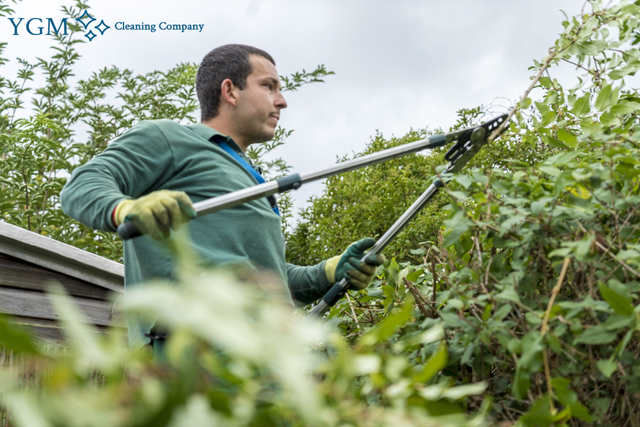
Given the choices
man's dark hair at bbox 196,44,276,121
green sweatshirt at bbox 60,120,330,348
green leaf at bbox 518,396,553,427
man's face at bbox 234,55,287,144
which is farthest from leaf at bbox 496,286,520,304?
man's dark hair at bbox 196,44,276,121

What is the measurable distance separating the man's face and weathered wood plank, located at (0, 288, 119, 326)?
2.40 m

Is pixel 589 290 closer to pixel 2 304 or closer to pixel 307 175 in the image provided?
pixel 307 175

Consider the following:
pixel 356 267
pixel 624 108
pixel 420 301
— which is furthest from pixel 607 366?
pixel 356 267

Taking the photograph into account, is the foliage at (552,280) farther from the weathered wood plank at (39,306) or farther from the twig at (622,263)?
the weathered wood plank at (39,306)

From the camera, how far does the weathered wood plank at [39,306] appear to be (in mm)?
4234

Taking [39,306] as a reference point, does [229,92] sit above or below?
above

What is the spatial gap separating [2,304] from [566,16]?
380cm

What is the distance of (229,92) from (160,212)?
1.28 meters

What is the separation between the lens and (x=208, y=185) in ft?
7.51

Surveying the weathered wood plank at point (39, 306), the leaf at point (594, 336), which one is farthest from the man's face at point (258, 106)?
the weathered wood plank at point (39, 306)

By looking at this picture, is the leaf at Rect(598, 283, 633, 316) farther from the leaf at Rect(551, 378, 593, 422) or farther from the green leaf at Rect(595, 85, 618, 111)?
the green leaf at Rect(595, 85, 618, 111)

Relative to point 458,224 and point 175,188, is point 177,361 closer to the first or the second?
point 458,224

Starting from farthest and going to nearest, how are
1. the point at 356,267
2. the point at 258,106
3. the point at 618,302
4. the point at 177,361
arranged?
the point at 258,106 → the point at 356,267 → the point at 618,302 → the point at 177,361

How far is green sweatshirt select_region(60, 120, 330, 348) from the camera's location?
79.1 inches
